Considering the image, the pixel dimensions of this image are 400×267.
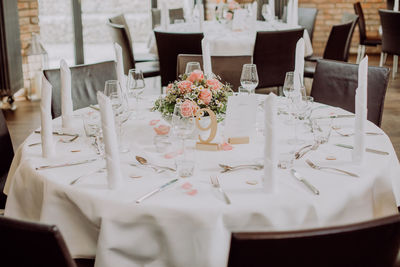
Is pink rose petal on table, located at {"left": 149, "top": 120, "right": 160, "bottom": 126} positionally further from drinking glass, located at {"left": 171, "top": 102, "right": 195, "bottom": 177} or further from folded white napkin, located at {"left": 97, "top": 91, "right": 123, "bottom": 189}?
folded white napkin, located at {"left": 97, "top": 91, "right": 123, "bottom": 189}

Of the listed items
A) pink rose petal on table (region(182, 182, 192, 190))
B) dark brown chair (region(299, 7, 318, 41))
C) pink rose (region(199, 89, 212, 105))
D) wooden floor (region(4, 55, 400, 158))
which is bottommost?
wooden floor (region(4, 55, 400, 158))

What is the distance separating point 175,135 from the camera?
2.06m

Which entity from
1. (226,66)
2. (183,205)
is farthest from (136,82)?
(183,205)

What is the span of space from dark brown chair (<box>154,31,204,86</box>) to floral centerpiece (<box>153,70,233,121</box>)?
2.17 meters

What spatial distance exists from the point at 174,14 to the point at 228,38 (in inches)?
66.9

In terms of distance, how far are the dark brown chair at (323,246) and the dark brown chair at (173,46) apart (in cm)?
337

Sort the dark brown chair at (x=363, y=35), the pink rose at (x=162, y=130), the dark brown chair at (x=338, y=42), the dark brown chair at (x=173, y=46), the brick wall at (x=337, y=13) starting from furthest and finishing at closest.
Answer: the brick wall at (x=337, y=13), the dark brown chair at (x=363, y=35), the dark brown chair at (x=338, y=42), the dark brown chair at (x=173, y=46), the pink rose at (x=162, y=130)

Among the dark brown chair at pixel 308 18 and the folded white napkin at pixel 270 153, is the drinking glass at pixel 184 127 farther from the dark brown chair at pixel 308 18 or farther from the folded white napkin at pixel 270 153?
the dark brown chair at pixel 308 18

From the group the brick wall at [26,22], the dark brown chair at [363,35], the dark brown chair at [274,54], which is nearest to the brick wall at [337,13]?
the dark brown chair at [363,35]

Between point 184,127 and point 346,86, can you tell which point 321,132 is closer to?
point 184,127

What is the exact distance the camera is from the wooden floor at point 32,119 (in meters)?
4.67

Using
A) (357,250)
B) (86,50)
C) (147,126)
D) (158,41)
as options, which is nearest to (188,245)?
(357,250)

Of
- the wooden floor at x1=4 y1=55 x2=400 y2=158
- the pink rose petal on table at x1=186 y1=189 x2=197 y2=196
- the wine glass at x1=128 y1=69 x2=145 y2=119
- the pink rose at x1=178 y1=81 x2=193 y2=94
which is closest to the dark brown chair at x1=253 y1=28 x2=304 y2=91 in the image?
the wooden floor at x1=4 y1=55 x2=400 y2=158

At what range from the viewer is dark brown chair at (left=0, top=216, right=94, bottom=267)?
48.6 inches
